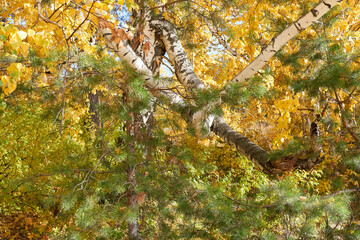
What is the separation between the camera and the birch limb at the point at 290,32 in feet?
7.29

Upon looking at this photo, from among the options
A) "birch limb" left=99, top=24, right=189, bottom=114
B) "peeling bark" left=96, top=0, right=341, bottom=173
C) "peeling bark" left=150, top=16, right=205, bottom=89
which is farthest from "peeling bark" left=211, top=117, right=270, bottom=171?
"birch limb" left=99, top=24, right=189, bottom=114

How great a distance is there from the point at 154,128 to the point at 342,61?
4.97 feet

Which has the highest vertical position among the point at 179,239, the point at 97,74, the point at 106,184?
the point at 97,74

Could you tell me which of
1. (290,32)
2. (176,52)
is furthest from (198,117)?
(176,52)

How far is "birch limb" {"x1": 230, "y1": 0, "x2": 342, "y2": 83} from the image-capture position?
7.29 ft

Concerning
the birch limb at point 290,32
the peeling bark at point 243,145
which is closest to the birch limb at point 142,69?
the birch limb at point 290,32

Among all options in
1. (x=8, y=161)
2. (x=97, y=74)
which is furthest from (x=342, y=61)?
(x=8, y=161)

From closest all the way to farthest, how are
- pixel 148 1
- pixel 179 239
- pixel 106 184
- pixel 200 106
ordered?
pixel 200 106, pixel 106 184, pixel 179 239, pixel 148 1

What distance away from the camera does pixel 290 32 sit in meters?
2.39

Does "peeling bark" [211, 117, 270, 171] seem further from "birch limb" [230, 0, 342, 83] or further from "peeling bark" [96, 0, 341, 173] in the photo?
"birch limb" [230, 0, 342, 83]

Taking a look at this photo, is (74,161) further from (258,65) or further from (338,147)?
(338,147)

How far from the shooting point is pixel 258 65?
8.27 ft

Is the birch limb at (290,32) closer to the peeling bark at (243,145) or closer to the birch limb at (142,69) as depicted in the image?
the birch limb at (142,69)

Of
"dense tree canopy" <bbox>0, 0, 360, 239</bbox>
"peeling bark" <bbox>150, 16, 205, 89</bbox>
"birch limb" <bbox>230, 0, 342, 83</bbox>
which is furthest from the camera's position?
"peeling bark" <bbox>150, 16, 205, 89</bbox>
